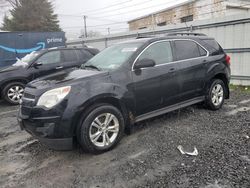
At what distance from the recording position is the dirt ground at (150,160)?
285cm

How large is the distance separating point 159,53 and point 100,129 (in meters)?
1.86

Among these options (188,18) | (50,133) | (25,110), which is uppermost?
(188,18)

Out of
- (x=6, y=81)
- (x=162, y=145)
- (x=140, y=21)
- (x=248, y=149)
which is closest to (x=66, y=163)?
(x=162, y=145)

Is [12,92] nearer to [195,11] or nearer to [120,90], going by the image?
[120,90]

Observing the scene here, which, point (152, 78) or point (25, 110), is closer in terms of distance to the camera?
point (25, 110)

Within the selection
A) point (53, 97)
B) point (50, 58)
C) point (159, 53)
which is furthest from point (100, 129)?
point (50, 58)

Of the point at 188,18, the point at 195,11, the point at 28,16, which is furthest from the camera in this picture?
the point at 28,16

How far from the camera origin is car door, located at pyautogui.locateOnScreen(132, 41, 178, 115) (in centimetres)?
393

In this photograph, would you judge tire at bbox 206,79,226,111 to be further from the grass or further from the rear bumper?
the rear bumper

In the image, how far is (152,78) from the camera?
4078mm

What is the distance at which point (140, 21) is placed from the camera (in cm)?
2531

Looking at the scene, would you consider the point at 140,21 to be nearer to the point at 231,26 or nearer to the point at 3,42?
the point at 3,42

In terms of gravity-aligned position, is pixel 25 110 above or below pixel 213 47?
below

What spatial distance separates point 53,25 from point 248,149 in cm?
3738
